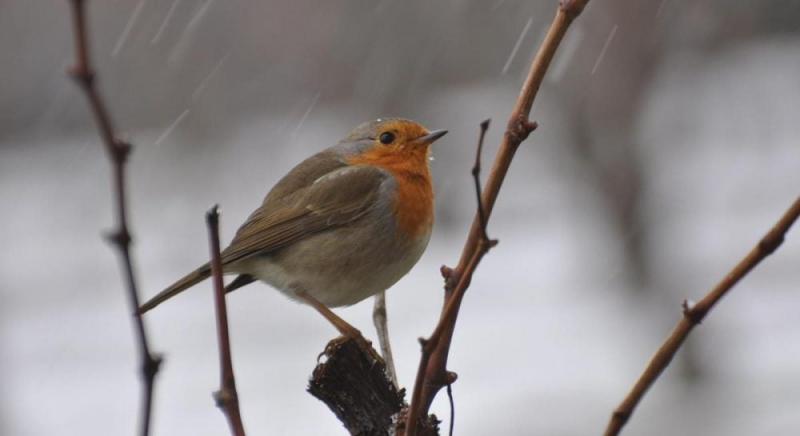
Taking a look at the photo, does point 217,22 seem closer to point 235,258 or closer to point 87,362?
point 87,362

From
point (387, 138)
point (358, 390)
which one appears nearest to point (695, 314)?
point (358, 390)

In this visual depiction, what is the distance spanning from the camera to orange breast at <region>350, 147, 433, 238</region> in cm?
346

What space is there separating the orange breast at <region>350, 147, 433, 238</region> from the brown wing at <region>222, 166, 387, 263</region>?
7 cm

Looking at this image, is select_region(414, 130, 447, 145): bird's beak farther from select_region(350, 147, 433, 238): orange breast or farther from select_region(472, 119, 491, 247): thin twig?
select_region(472, 119, 491, 247): thin twig

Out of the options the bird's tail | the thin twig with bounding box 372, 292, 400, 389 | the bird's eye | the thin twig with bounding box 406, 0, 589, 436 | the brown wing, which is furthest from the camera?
the bird's eye

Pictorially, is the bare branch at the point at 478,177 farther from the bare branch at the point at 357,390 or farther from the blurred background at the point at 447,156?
the blurred background at the point at 447,156

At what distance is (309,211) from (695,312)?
237 cm

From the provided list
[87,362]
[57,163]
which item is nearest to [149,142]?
[57,163]

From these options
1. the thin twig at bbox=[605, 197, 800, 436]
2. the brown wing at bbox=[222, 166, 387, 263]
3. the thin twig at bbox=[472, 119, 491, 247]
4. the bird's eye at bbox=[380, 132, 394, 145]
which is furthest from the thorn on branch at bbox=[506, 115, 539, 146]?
the bird's eye at bbox=[380, 132, 394, 145]

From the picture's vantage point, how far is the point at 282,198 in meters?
3.73

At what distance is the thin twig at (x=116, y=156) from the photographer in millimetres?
1109

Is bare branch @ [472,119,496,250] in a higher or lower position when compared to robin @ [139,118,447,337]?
lower

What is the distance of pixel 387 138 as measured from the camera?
3842 millimetres

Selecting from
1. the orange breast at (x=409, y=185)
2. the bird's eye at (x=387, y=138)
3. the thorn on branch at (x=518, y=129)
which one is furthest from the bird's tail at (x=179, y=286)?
the thorn on branch at (x=518, y=129)
